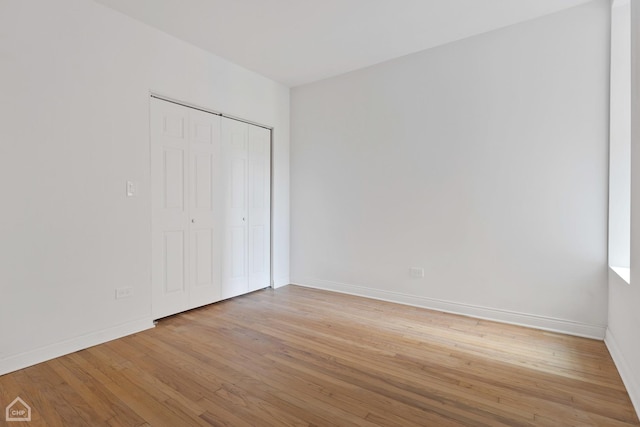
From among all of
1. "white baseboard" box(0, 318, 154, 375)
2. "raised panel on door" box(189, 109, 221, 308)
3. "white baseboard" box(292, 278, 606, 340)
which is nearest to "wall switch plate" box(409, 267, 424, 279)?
"white baseboard" box(292, 278, 606, 340)

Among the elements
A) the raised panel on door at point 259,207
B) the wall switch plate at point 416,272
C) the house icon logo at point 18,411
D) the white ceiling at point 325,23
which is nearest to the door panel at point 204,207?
the raised panel on door at point 259,207

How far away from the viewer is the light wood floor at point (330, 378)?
1.79m

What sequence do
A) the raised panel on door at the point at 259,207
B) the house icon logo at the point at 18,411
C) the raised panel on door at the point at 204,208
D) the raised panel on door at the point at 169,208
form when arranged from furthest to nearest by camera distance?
the raised panel on door at the point at 259,207 → the raised panel on door at the point at 204,208 → the raised panel on door at the point at 169,208 → the house icon logo at the point at 18,411

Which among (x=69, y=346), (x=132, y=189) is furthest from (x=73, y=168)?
(x=69, y=346)

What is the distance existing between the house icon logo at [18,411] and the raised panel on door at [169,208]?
1.27 m

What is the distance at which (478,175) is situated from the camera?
10.8 feet

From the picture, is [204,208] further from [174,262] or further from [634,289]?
[634,289]

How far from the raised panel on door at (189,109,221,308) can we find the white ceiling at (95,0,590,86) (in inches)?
32.9

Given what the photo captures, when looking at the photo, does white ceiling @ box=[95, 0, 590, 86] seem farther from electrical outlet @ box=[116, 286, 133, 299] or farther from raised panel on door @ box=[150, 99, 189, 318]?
electrical outlet @ box=[116, 286, 133, 299]

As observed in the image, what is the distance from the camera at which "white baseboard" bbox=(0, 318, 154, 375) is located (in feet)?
7.43

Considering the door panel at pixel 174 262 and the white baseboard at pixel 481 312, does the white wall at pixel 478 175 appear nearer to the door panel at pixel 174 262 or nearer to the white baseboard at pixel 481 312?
the white baseboard at pixel 481 312

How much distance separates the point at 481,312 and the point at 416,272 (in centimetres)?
74

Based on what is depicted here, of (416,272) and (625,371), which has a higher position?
(416,272)

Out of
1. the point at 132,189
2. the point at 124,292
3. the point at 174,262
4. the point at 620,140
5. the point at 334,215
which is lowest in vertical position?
the point at 124,292
